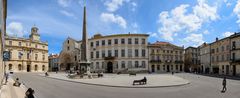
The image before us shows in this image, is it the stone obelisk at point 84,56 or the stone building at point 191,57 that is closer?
the stone obelisk at point 84,56

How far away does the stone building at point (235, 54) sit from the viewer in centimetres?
4821

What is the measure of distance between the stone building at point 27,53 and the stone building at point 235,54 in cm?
6135

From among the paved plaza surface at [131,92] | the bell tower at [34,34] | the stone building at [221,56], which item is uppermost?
the bell tower at [34,34]

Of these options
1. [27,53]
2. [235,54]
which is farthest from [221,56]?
[27,53]

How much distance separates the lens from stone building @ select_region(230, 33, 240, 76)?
48.2 meters

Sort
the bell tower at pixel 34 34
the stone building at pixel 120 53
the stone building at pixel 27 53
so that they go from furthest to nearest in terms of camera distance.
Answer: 1. the bell tower at pixel 34 34
2. the stone building at pixel 27 53
3. the stone building at pixel 120 53

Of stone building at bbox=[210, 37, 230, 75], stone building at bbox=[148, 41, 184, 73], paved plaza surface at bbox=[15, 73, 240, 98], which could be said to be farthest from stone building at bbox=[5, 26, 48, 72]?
paved plaza surface at bbox=[15, 73, 240, 98]

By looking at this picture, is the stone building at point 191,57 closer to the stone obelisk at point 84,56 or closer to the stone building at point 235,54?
the stone building at point 235,54

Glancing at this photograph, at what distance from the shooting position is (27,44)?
8388 centimetres

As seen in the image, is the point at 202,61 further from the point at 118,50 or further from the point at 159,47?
the point at 118,50

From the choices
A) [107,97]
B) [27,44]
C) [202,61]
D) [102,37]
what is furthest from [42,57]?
[107,97]

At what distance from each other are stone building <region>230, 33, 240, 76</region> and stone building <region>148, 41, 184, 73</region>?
819 inches

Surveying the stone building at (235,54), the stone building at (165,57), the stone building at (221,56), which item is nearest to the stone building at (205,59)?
the stone building at (221,56)

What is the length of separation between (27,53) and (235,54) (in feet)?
219
